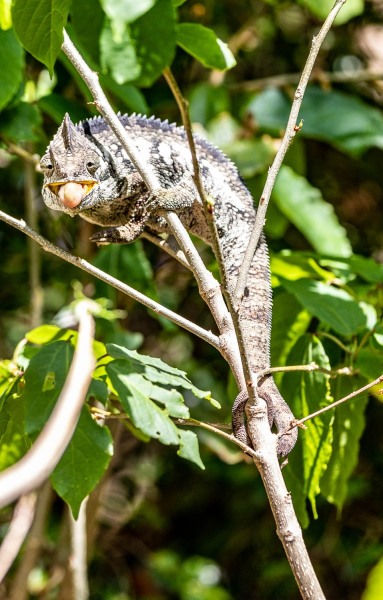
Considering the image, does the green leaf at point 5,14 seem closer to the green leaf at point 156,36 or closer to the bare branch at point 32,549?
the green leaf at point 156,36

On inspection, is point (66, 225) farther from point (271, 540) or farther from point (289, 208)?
point (271, 540)

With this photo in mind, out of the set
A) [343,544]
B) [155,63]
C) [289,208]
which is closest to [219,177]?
[155,63]

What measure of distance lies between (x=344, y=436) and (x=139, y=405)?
53cm

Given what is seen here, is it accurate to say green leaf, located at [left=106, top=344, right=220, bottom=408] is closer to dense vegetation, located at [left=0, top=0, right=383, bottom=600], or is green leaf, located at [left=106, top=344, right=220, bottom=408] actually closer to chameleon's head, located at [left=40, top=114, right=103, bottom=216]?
dense vegetation, located at [left=0, top=0, right=383, bottom=600]

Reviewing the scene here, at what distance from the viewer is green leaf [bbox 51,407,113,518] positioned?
109 centimetres

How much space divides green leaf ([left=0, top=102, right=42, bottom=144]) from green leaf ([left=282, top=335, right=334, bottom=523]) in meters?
0.69

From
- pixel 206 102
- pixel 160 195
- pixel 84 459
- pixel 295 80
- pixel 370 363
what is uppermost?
pixel 295 80

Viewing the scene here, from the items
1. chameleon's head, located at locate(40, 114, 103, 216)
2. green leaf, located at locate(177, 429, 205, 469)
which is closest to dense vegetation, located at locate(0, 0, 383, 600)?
green leaf, located at locate(177, 429, 205, 469)

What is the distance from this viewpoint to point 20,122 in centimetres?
168

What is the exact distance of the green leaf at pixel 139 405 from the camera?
1.03 m

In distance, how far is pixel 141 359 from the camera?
43.9 inches

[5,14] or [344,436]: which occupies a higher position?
[5,14]

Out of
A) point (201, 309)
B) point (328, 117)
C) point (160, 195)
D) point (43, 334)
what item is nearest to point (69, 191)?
point (160, 195)

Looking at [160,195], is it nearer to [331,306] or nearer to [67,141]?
[67,141]
